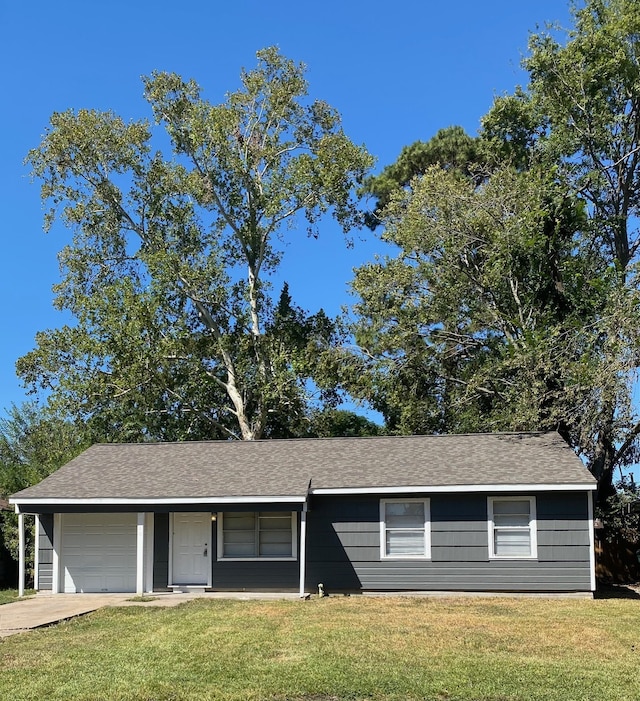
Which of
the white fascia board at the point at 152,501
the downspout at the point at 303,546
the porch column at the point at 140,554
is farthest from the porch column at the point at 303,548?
the porch column at the point at 140,554

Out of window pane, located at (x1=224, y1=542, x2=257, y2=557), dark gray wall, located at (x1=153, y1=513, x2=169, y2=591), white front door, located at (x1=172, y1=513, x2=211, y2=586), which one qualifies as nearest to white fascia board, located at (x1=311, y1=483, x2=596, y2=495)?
window pane, located at (x1=224, y1=542, x2=257, y2=557)

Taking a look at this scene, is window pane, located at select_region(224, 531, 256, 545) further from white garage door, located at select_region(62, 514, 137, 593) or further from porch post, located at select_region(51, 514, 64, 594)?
porch post, located at select_region(51, 514, 64, 594)

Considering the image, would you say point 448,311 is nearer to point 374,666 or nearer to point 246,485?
point 246,485

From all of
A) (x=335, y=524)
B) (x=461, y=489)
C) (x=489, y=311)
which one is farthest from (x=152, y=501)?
(x=489, y=311)

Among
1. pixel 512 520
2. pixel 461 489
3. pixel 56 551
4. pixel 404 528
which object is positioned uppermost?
pixel 461 489

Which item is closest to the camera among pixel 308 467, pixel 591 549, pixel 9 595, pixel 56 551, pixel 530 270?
pixel 591 549

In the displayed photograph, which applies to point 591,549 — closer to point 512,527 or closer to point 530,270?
point 512,527

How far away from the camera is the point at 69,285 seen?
30266mm

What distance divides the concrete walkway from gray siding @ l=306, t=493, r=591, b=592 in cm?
135

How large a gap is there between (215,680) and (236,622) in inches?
151

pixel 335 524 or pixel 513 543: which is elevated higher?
pixel 335 524

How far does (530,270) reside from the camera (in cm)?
2267

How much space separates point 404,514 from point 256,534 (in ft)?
11.0

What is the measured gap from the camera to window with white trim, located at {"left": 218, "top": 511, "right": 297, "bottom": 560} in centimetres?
1772
